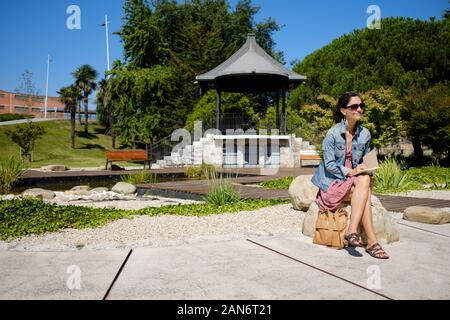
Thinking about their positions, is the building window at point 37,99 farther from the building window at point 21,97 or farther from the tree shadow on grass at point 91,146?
the tree shadow on grass at point 91,146

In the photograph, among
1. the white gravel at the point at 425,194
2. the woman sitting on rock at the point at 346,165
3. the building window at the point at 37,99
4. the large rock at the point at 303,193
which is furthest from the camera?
the building window at the point at 37,99

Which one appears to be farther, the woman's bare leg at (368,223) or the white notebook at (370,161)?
the white notebook at (370,161)

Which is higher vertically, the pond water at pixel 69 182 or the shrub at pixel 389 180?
the shrub at pixel 389 180

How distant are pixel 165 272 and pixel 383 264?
78.1 inches

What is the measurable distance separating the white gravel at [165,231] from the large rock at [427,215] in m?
1.60

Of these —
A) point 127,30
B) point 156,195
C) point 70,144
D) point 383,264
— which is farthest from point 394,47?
point 70,144

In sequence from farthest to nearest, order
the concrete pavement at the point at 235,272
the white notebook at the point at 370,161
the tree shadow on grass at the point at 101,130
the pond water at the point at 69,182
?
the tree shadow on grass at the point at 101,130
the pond water at the point at 69,182
the white notebook at the point at 370,161
the concrete pavement at the point at 235,272

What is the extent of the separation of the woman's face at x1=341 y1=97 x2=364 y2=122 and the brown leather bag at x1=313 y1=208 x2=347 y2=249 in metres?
1.03

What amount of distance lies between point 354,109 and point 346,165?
25.2 inches

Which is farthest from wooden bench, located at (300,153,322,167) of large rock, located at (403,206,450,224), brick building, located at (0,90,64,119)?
brick building, located at (0,90,64,119)

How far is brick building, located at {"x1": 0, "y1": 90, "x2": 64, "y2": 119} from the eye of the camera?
6938cm

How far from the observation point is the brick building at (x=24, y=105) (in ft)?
228

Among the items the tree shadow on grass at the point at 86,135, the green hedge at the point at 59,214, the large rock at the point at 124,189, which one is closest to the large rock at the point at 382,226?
A: the green hedge at the point at 59,214

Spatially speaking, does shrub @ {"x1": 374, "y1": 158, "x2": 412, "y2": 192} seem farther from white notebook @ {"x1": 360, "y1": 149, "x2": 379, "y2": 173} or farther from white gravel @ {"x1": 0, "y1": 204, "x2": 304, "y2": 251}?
white notebook @ {"x1": 360, "y1": 149, "x2": 379, "y2": 173}
